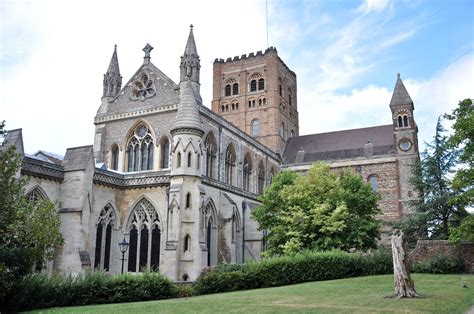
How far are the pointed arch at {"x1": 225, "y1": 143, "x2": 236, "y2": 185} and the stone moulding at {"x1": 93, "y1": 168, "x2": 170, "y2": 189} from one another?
27.5 feet

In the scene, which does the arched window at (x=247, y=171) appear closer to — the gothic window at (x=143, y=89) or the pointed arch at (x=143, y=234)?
the gothic window at (x=143, y=89)

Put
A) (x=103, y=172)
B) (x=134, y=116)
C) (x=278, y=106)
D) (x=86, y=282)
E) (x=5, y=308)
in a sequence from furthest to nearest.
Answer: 1. (x=278, y=106)
2. (x=134, y=116)
3. (x=103, y=172)
4. (x=86, y=282)
5. (x=5, y=308)

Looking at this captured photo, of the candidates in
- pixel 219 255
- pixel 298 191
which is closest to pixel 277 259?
pixel 298 191

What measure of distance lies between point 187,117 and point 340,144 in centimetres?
2899

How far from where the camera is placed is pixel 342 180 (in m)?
28.6

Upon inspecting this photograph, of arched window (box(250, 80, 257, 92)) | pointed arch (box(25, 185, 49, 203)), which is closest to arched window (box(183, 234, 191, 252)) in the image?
pointed arch (box(25, 185, 49, 203))

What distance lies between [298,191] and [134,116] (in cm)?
1319

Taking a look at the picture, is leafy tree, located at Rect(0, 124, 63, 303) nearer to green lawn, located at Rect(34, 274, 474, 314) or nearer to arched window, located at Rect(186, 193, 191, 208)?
green lawn, located at Rect(34, 274, 474, 314)

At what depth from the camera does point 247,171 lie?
40.1 m

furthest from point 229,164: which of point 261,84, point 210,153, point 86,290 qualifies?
point 261,84

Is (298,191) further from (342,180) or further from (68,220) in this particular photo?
(68,220)

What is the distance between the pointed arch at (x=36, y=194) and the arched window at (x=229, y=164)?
15670mm

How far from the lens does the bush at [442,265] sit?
21358mm

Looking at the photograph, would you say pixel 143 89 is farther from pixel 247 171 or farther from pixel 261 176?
pixel 261 176
